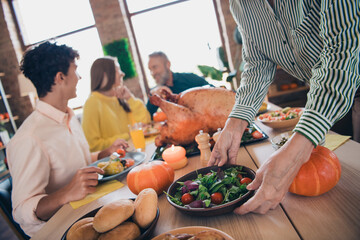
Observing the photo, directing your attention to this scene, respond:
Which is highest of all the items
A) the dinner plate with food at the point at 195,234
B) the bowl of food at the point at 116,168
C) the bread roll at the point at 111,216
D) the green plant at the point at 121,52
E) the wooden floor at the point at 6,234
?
the green plant at the point at 121,52

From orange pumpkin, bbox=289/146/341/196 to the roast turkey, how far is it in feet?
2.69

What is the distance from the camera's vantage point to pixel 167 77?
3707mm

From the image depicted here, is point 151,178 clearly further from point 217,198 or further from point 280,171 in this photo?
point 280,171

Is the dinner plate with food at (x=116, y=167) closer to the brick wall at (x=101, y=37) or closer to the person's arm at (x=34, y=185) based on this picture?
the person's arm at (x=34, y=185)

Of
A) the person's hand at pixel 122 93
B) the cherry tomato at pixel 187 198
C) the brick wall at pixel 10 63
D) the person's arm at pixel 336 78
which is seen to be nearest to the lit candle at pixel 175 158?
the cherry tomato at pixel 187 198

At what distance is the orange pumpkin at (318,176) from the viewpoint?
0.68m

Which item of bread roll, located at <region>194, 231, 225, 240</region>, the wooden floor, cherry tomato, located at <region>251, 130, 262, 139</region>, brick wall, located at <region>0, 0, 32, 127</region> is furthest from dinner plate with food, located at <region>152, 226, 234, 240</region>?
brick wall, located at <region>0, 0, 32, 127</region>

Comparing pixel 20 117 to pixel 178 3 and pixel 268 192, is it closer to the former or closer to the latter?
pixel 178 3

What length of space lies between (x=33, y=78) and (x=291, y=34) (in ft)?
5.36

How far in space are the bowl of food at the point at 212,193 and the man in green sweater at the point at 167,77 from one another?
2.86 meters

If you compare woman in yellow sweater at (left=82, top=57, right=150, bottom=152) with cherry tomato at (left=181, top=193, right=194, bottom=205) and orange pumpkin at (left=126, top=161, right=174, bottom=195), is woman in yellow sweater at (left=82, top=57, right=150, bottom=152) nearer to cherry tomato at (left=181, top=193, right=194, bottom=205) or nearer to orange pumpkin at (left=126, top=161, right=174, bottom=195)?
orange pumpkin at (left=126, top=161, right=174, bottom=195)

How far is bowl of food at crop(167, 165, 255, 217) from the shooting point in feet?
2.19

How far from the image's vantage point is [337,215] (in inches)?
24.0

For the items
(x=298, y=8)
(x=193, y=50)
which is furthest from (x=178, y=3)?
(x=298, y=8)
